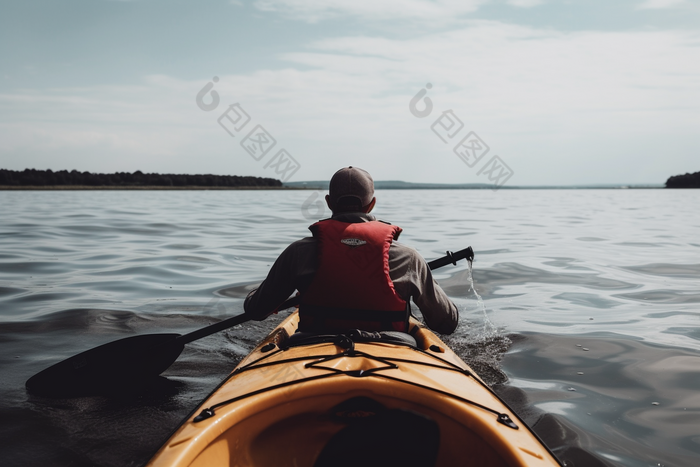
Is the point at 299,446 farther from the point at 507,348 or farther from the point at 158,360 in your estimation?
the point at 507,348

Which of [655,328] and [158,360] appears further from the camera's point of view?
[655,328]

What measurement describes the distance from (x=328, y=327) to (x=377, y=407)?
0.84 meters

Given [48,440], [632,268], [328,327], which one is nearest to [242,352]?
[48,440]

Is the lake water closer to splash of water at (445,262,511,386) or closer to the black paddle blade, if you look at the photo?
splash of water at (445,262,511,386)

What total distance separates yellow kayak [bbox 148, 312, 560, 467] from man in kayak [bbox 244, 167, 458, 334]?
57cm

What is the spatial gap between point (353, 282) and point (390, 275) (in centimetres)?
24

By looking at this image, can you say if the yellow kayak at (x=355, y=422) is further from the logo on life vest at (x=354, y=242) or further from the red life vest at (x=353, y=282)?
the logo on life vest at (x=354, y=242)

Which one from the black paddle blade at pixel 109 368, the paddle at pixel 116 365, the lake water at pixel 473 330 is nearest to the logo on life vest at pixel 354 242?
the paddle at pixel 116 365

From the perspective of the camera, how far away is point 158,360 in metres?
4.73

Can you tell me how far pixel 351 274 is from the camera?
122 inches

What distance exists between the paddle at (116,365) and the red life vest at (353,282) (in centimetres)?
113

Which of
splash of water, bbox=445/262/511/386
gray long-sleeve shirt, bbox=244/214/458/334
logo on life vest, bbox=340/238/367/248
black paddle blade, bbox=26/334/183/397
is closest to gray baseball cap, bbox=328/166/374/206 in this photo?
gray long-sleeve shirt, bbox=244/214/458/334

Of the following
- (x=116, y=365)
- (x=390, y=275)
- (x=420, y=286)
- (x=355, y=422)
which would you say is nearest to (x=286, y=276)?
(x=390, y=275)

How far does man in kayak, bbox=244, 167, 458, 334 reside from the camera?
10.2 ft
